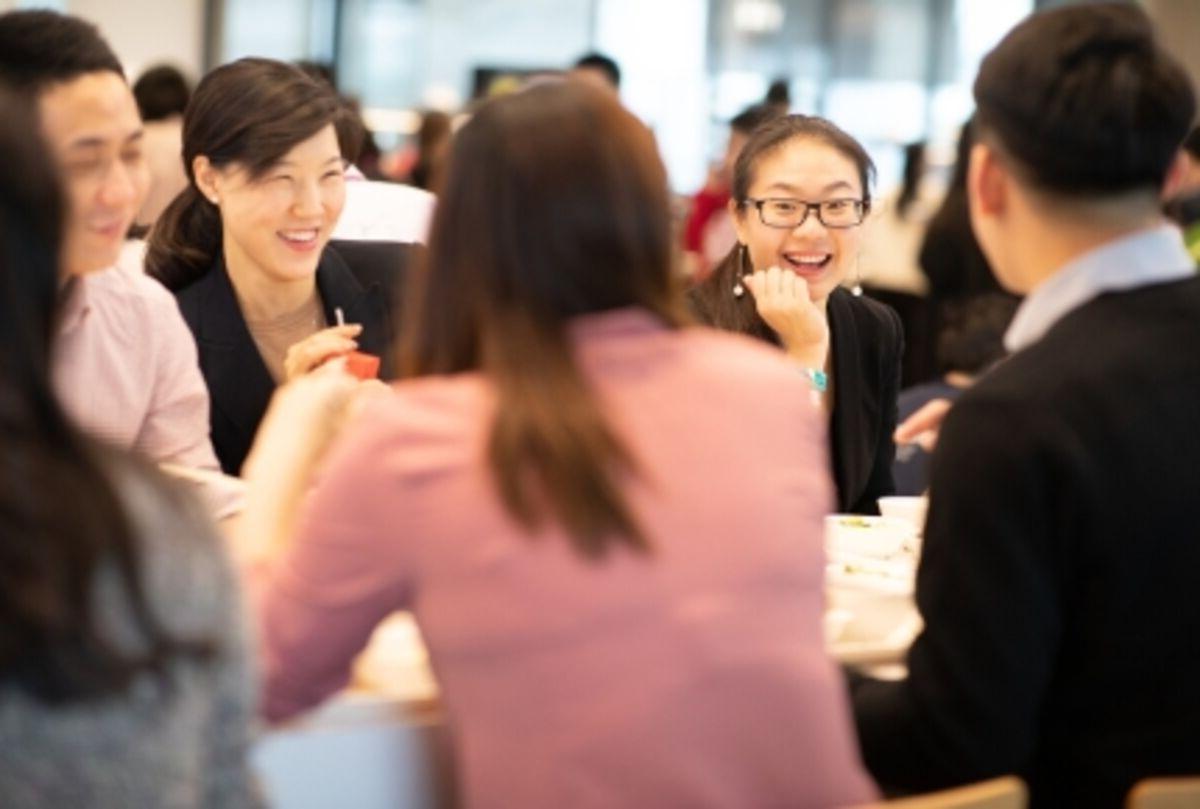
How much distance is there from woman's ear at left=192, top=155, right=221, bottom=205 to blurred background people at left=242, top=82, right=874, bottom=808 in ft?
4.53

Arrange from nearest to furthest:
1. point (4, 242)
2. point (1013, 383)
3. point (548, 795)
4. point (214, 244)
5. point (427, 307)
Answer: point (4, 242), point (548, 795), point (427, 307), point (1013, 383), point (214, 244)

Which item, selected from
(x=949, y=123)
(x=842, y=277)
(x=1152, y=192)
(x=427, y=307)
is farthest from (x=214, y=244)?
(x=949, y=123)

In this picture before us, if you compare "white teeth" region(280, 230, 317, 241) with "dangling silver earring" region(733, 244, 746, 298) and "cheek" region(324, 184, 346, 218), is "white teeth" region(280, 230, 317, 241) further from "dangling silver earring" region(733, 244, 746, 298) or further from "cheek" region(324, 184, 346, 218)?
"dangling silver earring" region(733, 244, 746, 298)

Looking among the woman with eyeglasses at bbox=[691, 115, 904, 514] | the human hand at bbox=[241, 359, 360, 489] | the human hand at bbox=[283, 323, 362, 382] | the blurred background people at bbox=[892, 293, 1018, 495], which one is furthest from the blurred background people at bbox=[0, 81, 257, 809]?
the blurred background people at bbox=[892, 293, 1018, 495]

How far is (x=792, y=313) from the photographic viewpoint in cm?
302

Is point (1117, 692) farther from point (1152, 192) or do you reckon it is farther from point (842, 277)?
point (842, 277)

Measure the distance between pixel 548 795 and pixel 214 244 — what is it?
1742 millimetres

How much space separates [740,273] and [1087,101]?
4.54 ft

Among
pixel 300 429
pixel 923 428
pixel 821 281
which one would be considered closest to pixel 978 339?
pixel 923 428

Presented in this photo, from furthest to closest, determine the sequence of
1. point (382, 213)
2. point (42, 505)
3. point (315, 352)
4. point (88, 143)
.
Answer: point (382, 213), point (315, 352), point (88, 143), point (42, 505)

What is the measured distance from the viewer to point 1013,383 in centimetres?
182

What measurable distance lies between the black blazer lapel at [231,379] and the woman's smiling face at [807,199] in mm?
845

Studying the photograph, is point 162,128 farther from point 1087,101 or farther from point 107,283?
point 1087,101

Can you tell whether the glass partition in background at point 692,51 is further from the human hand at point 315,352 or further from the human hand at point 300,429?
the human hand at point 300,429
